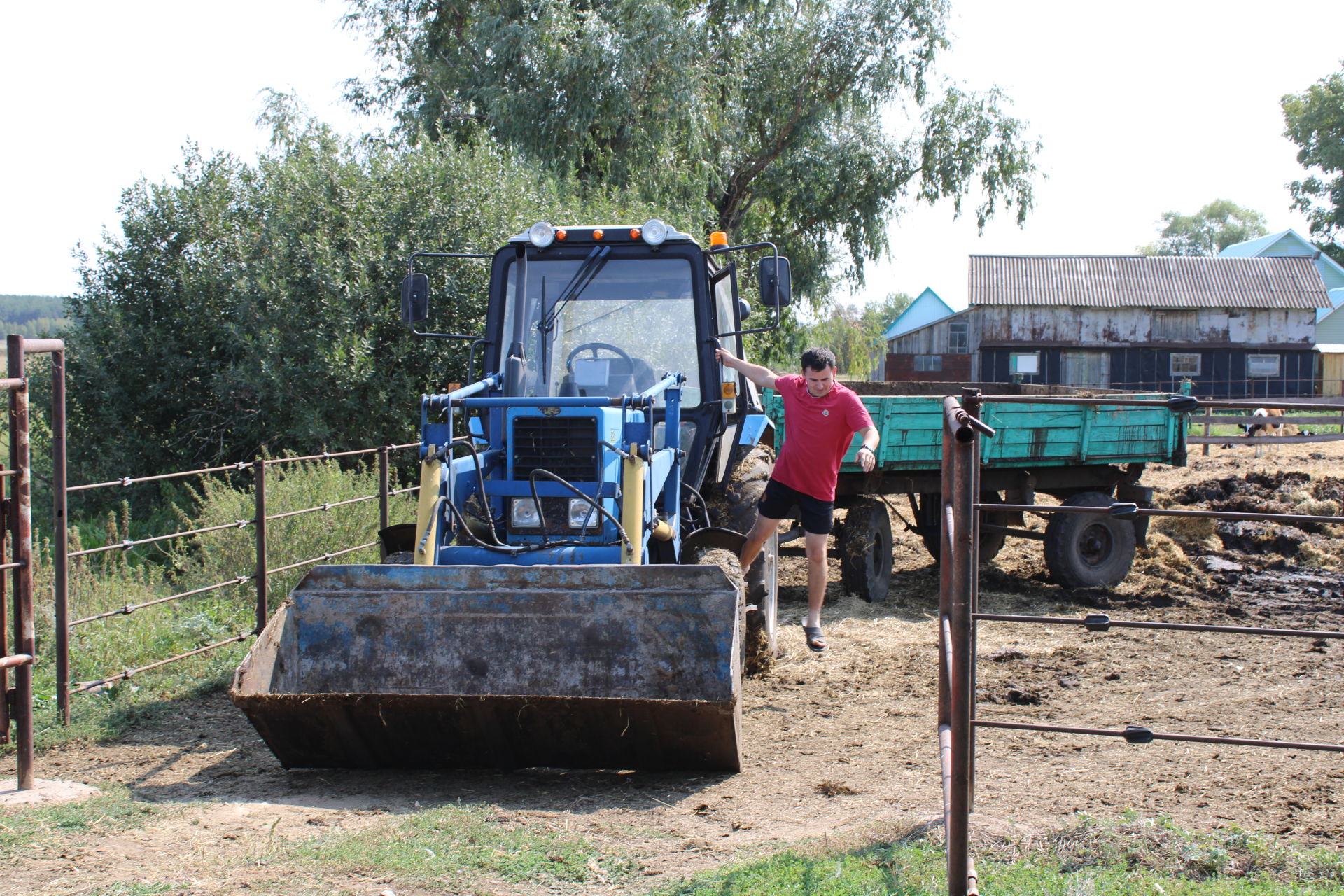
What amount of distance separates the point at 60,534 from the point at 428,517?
1.84m

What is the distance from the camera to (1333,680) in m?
6.30

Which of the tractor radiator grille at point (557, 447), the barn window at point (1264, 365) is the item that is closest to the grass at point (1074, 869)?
the tractor radiator grille at point (557, 447)

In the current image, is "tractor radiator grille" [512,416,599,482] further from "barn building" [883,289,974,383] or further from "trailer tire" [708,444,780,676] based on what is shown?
"barn building" [883,289,974,383]

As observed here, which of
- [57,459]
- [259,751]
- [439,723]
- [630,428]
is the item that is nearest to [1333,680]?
[630,428]

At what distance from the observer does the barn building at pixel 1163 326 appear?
111ft

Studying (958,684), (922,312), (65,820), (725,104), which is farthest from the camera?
(922,312)

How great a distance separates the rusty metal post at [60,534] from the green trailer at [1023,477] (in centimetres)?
512

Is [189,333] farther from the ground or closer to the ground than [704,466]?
farther from the ground

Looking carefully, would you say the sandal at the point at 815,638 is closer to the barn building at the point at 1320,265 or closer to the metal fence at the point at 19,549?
the metal fence at the point at 19,549

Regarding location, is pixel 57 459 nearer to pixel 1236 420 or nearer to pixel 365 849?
pixel 365 849

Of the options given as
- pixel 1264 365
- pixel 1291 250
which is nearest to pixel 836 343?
pixel 1264 365

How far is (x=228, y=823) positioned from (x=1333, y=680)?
5816mm

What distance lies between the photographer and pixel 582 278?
666 cm

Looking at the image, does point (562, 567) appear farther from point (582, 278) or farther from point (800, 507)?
point (582, 278)
